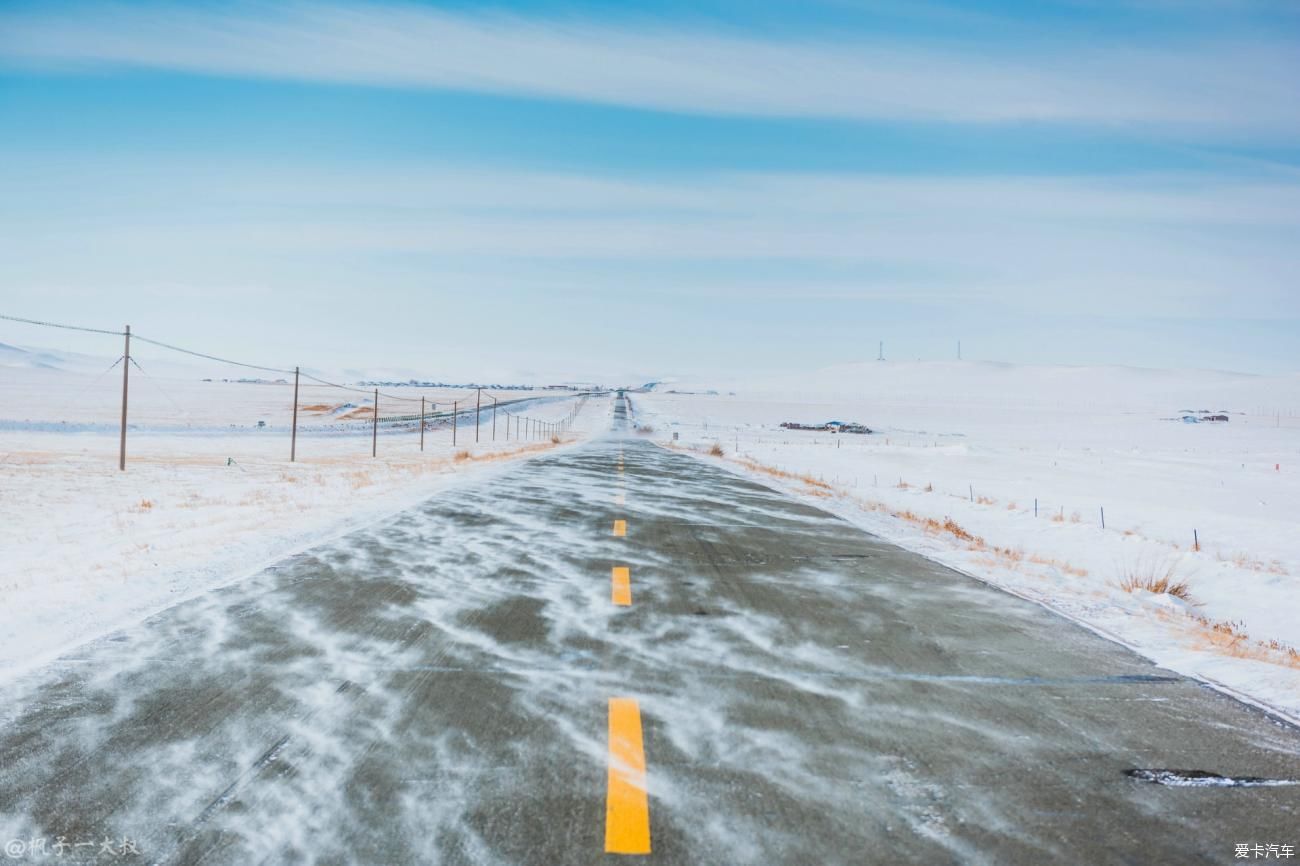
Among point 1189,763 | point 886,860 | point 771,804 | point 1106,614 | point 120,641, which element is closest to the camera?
point 886,860

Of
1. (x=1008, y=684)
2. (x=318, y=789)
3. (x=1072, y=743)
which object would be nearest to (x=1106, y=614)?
(x=1008, y=684)

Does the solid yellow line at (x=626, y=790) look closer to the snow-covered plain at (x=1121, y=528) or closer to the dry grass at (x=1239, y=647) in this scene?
the snow-covered plain at (x=1121, y=528)

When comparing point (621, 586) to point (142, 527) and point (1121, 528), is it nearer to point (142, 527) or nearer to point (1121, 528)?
point (142, 527)

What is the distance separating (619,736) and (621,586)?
3.85m

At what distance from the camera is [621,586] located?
26.8 ft

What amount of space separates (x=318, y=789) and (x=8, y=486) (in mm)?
20120

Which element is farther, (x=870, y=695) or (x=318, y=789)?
(x=870, y=695)

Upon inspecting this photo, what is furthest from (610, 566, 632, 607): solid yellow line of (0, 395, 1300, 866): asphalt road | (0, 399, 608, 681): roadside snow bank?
(0, 399, 608, 681): roadside snow bank

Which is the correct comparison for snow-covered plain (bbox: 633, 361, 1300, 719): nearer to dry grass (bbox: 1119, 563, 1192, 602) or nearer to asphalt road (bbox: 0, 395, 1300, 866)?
dry grass (bbox: 1119, 563, 1192, 602)

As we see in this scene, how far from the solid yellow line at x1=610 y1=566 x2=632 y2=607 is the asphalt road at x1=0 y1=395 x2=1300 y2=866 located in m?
0.07

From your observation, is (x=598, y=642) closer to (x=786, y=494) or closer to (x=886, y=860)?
(x=886, y=860)

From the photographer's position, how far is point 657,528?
12.5 m

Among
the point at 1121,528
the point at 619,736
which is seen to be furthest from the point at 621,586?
the point at 1121,528

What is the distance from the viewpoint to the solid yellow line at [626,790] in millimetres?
3258
